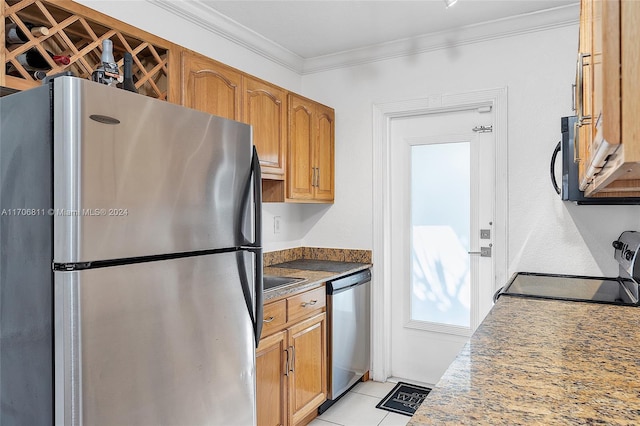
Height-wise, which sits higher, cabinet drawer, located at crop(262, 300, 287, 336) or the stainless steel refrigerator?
the stainless steel refrigerator

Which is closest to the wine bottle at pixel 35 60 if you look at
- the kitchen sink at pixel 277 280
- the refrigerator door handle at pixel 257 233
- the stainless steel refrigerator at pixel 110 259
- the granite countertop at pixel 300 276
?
the stainless steel refrigerator at pixel 110 259

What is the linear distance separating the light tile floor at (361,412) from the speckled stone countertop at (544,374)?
138cm

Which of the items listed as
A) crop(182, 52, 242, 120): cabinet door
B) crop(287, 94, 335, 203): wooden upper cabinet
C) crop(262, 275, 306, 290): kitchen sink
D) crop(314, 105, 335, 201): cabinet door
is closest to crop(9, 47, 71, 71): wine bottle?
crop(182, 52, 242, 120): cabinet door

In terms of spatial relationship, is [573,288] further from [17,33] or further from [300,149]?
[17,33]

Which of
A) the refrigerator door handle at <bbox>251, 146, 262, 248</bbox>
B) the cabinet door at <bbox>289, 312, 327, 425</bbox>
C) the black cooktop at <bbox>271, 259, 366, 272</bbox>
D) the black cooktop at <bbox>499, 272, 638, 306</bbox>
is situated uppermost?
the refrigerator door handle at <bbox>251, 146, 262, 248</bbox>

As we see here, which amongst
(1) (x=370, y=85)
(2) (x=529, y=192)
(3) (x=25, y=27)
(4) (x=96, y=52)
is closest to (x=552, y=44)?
(2) (x=529, y=192)

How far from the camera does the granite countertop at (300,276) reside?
2268 mm

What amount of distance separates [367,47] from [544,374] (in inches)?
108

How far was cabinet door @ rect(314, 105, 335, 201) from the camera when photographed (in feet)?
10.6

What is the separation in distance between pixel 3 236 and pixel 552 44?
3.01 metres

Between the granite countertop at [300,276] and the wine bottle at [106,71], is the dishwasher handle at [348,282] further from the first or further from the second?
the wine bottle at [106,71]

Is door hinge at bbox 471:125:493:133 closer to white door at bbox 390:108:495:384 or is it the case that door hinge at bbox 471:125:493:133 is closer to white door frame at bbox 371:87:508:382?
white door at bbox 390:108:495:384

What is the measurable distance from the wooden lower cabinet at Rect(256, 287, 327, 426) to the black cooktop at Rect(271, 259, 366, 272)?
34 cm

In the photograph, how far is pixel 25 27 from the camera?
1.50 metres
